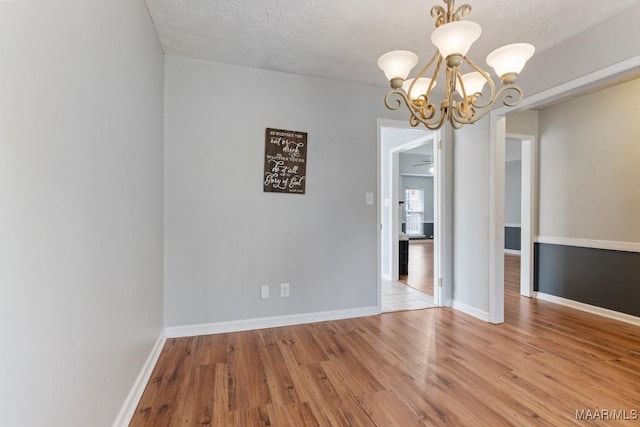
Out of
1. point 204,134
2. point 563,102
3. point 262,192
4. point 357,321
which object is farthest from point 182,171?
point 563,102

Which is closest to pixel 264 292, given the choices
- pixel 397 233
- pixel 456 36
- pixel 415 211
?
pixel 456 36

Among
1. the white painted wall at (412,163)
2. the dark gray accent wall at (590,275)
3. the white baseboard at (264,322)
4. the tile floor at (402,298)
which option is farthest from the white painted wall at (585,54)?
the white painted wall at (412,163)

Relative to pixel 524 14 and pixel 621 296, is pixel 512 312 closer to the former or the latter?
pixel 621 296

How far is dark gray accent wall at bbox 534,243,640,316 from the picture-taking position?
3102mm

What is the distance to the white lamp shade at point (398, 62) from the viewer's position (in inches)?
65.8

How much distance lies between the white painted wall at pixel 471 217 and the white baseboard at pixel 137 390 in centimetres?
300

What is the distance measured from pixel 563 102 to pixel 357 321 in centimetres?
363

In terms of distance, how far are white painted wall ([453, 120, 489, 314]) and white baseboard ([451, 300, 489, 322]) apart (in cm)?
1

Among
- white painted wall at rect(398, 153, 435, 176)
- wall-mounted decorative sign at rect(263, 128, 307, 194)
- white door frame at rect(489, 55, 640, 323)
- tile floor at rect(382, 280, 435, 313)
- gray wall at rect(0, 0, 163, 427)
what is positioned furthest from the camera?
white painted wall at rect(398, 153, 435, 176)

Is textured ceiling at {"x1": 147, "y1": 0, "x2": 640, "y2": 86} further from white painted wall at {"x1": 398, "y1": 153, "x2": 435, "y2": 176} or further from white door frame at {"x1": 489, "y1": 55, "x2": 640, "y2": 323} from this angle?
white painted wall at {"x1": 398, "y1": 153, "x2": 435, "y2": 176}

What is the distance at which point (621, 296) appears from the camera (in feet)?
10.3

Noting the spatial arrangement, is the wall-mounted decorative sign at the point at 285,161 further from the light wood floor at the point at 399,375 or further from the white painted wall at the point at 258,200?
the light wood floor at the point at 399,375

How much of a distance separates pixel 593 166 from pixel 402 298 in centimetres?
264

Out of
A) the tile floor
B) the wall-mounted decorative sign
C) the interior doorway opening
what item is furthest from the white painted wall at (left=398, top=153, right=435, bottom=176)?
the wall-mounted decorative sign
